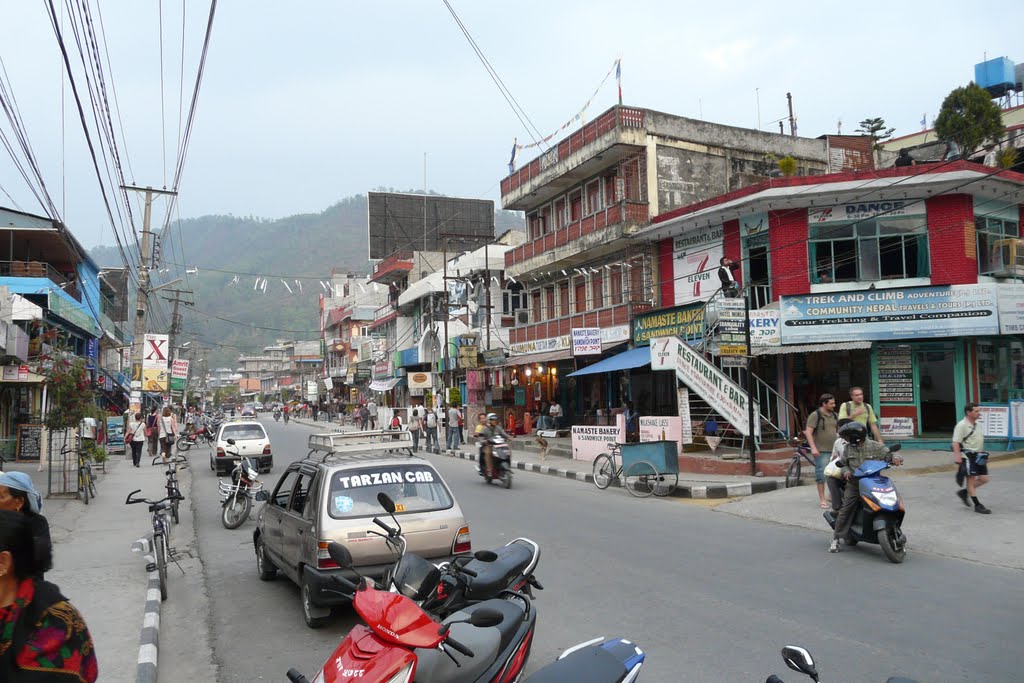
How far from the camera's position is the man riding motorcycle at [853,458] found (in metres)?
8.99

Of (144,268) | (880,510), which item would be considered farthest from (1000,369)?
(144,268)

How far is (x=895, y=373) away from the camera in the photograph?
1981 centimetres

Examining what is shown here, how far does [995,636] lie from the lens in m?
6.01

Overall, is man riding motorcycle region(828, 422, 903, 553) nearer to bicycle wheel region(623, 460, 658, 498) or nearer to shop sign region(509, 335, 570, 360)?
bicycle wheel region(623, 460, 658, 498)

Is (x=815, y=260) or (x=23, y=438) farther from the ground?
(x=815, y=260)

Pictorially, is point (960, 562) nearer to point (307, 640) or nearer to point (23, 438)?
point (307, 640)

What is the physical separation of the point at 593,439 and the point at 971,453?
1235cm

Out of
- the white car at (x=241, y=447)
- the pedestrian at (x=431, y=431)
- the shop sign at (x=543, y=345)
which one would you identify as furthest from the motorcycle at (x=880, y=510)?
the pedestrian at (x=431, y=431)

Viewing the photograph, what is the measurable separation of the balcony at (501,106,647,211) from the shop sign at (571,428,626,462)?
378 inches

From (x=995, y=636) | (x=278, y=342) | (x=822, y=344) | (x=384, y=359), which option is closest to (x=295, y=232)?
(x=278, y=342)

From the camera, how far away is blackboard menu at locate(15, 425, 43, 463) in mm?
24391

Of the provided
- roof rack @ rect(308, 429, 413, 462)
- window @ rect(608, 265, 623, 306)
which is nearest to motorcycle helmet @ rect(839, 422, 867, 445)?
roof rack @ rect(308, 429, 413, 462)

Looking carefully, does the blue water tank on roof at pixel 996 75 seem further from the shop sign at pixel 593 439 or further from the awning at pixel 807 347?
the shop sign at pixel 593 439

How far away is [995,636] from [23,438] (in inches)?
1075
